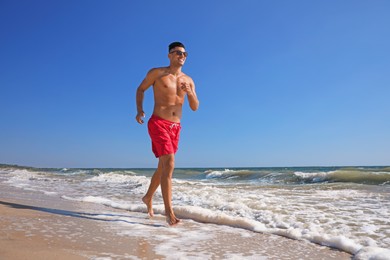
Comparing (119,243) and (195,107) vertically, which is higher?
(195,107)

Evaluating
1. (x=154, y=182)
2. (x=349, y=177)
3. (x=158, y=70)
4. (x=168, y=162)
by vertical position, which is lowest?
(x=349, y=177)

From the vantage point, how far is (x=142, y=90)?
11.8 feet

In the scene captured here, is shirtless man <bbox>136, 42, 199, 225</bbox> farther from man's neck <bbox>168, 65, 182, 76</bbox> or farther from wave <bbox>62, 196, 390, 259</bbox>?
wave <bbox>62, 196, 390, 259</bbox>

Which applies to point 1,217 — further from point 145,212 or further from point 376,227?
point 376,227

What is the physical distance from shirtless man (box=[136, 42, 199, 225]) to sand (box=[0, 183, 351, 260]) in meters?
0.57

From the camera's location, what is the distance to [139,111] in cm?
357

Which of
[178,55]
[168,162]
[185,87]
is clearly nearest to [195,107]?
[185,87]

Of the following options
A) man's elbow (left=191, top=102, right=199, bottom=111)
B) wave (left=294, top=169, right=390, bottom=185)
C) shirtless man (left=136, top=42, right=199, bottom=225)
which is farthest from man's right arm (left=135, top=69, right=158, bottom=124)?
wave (left=294, top=169, right=390, bottom=185)

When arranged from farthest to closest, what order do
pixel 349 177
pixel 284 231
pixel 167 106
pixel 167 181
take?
pixel 349 177 < pixel 167 106 < pixel 167 181 < pixel 284 231

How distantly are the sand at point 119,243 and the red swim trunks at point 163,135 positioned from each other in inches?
28.5

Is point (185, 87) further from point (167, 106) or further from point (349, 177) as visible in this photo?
point (349, 177)

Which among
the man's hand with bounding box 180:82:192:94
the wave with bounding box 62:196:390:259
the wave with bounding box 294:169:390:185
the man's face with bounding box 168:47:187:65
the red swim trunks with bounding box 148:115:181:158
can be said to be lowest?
the wave with bounding box 62:196:390:259

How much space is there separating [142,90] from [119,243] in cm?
171

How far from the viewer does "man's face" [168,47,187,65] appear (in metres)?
3.52
